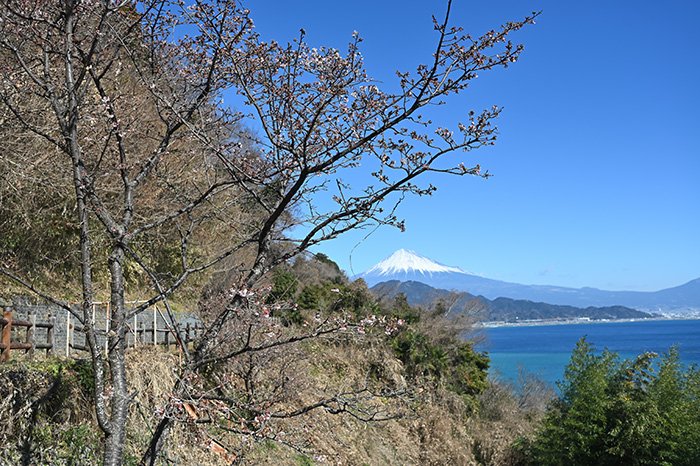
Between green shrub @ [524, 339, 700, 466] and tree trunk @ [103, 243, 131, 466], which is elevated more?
tree trunk @ [103, 243, 131, 466]

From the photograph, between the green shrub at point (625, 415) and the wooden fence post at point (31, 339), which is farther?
the green shrub at point (625, 415)

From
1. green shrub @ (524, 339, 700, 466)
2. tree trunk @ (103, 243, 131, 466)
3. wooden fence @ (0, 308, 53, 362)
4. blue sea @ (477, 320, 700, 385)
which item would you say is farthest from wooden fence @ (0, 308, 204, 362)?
blue sea @ (477, 320, 700, 385)

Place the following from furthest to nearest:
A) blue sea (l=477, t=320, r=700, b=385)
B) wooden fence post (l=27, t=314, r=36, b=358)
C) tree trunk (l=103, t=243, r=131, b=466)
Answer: blue sea (l=477, t=320, r=700, b=385) → wooden fence post (l=27, t=314, r=36, b=358) → tree trunk (l=103, t=243, r=131, b=466)

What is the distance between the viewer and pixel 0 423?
19.0 feet

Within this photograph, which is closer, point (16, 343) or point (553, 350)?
point (16, 343)

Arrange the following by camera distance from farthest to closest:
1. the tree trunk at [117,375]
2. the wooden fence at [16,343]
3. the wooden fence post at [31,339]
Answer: the wooden fence post at [31,339]
the wooden fence at [16,343]
the tree trunk at [117,375]

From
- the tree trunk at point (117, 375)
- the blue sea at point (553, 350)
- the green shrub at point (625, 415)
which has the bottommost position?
the blue sea at point (553, 350)

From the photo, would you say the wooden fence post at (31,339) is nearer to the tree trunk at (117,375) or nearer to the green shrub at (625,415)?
the tree trunk at (117,375)

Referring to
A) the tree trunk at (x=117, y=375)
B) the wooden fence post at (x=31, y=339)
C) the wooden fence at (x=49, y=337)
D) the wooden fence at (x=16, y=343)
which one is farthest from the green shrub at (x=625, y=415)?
the tree trunk at (x=117, y=375)

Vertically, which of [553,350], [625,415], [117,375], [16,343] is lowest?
[553,350]

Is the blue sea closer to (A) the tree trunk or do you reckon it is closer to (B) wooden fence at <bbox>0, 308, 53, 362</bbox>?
(B) wooden fence at <bbox>0, 308, 53, 362</bbox>

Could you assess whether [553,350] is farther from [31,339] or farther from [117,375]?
[117,375]

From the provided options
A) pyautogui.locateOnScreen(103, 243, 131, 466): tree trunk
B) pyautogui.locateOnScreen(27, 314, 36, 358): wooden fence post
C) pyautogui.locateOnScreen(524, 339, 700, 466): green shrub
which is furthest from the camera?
pyautogui.locateOnScreen(524, 339, 700, 466): green shrub

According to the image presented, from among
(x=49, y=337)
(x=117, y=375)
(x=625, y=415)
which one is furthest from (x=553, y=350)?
(x=117, y=375)
